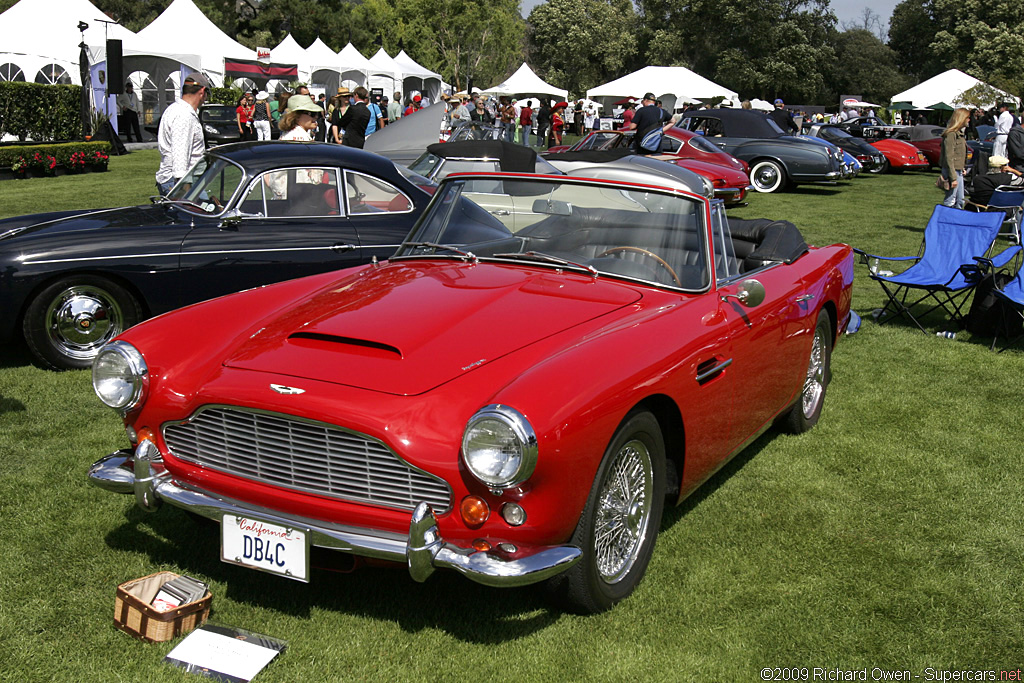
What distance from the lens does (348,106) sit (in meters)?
15.5

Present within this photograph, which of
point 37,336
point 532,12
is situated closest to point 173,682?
point 37,336

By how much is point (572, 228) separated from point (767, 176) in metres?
16.4

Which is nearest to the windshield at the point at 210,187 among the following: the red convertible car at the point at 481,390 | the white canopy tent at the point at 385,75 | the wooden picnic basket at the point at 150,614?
the red convertible car at the point at 481,390

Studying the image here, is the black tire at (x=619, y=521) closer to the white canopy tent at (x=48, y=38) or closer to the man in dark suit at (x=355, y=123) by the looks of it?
the man in dark suit at (x=355, y=123)

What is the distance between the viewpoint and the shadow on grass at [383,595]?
11.1 ft

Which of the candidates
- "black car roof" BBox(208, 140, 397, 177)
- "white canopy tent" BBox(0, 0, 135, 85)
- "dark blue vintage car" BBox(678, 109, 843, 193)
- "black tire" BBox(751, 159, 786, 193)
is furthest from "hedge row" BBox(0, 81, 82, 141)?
"black car roof" BBox(208, 140, 397, 177)

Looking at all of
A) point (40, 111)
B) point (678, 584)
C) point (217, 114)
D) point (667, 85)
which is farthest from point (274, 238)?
point (667, 85)

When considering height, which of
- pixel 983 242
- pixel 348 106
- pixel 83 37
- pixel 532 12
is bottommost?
pixel 983 242

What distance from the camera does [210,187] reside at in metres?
6.94

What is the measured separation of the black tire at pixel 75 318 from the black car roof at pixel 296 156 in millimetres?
1318

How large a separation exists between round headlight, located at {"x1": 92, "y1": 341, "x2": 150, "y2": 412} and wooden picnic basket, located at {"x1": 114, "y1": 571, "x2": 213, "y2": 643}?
0.67 meters

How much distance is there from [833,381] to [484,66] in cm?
6168

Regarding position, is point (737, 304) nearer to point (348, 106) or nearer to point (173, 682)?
point (173, 682)

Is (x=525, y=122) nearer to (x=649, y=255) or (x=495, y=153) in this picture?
(x=495, y=153)
